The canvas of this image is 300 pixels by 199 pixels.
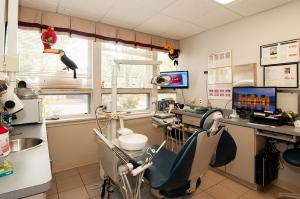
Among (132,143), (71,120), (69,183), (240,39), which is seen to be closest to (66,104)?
(71,120)

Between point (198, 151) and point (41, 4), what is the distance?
264cm

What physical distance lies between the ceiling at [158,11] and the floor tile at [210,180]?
2.43 meters

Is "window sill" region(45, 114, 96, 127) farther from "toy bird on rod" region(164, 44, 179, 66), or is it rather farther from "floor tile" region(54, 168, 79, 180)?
"toy bird on rod" region(164, 44, 179, 66)

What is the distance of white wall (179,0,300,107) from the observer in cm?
232

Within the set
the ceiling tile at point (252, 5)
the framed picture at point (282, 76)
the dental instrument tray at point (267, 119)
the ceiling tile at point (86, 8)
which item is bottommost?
the dental instrument tray at point (267, 119)

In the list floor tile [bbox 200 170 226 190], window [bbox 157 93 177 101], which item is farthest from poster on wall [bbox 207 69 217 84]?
floor tile [bbox 200 170 226 190]

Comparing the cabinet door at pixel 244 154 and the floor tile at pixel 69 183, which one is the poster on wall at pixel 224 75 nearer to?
the cabinet door at pixel 244 154

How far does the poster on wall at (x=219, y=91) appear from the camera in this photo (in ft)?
9.87

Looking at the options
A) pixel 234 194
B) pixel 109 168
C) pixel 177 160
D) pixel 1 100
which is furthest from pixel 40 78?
pixel 234 194

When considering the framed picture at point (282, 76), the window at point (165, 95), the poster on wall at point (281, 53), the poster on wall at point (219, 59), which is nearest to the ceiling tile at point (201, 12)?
the poster on wall at point (219, 59)

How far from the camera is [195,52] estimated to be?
3.61m

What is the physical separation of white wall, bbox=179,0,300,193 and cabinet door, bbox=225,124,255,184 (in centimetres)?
53

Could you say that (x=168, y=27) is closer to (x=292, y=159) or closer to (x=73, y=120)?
(x=73, y=120)

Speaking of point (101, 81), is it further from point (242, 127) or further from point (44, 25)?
point (242, 127)
